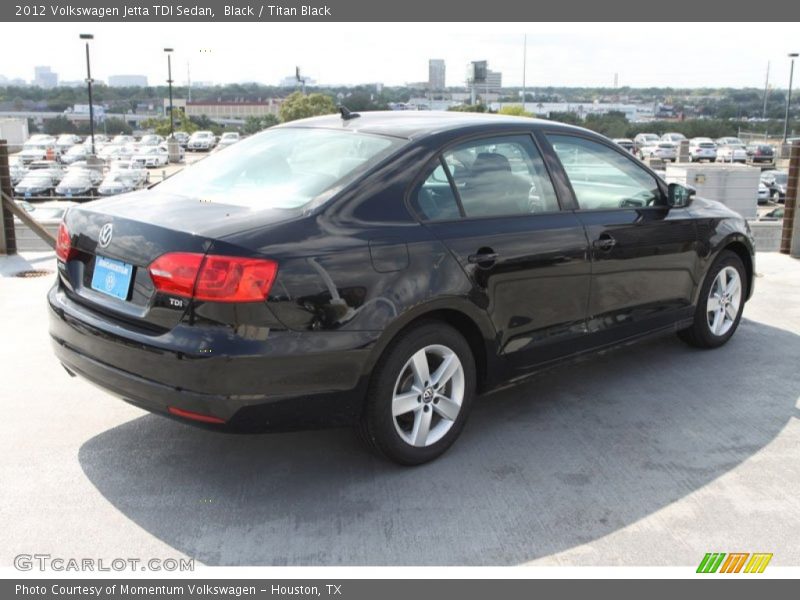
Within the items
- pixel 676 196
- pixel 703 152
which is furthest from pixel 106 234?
pixel 703 152

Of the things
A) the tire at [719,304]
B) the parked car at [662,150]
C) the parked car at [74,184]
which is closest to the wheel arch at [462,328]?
the tire at [719,304]

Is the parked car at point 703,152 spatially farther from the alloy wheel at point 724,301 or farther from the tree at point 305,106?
the alloy wheel at point 724,301

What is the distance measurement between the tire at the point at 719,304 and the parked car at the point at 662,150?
179 ft

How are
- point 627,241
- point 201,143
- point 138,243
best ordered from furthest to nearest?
point 201,143 < point 627,241 < point 138,243

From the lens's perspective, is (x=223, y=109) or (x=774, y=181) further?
(x=223, y=109)

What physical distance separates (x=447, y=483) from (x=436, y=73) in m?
83.8

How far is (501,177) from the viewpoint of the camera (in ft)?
14.1

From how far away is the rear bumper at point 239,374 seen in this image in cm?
322

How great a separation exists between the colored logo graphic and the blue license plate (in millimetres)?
2654

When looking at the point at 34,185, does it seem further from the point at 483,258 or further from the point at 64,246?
the point at 483,258

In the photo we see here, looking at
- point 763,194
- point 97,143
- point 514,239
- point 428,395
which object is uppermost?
point 514,239

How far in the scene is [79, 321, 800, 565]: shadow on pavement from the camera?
3.28 metres
